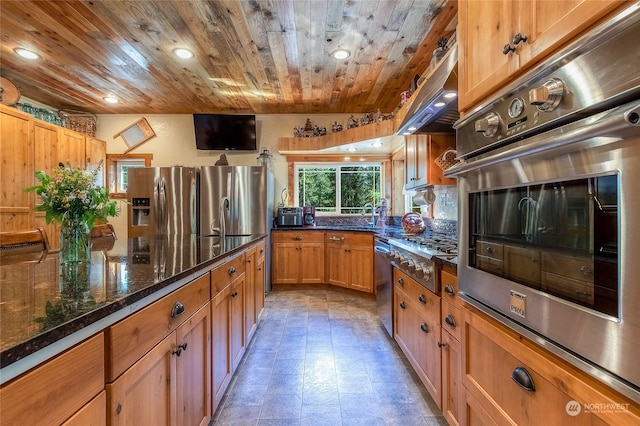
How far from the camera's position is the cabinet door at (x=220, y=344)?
4.89 feet

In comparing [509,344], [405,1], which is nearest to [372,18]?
[405,1]

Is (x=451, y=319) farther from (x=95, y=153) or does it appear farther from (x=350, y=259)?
(x=95, y=153)

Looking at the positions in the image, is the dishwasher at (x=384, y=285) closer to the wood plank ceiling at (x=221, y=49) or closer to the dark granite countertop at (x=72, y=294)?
the dark granite countertop at (x=72, y=294)

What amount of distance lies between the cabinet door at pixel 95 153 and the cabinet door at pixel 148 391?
14.1 ft

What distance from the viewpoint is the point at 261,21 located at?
2.36 metres

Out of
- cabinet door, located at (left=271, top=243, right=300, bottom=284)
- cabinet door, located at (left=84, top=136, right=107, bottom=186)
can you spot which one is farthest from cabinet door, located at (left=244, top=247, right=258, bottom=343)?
cabinet door, located at (left=84, top=136, right=107, bottom=186)

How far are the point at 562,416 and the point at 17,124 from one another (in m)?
4.93

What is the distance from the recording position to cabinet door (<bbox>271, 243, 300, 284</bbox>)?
13.7ft

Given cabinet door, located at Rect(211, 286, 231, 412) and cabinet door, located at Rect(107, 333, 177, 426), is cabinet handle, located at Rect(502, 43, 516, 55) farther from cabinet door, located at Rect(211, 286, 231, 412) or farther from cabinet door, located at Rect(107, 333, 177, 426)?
cabinet door, located at Rect(211, 286, 231, 412)

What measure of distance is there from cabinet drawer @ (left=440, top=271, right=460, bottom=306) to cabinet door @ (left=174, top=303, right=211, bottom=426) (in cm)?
113

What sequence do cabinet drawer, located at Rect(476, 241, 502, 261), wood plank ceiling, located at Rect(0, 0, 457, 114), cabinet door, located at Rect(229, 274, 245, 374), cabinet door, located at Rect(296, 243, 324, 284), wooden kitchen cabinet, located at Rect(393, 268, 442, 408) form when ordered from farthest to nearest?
cabinet door, located at Rect(296, 243, 324, 284) → wood plank ceiling, located at Rect(0, 0, 457, 114) → cabinet door, located at Rect(229, 274, 245, 374) → wooden kitchen cabinet, located at Rect(393, 268, 442, 408) → cabinet drawer, located at Rect(476, 241, 502, 261)

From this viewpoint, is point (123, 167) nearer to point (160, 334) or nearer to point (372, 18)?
point (372, 18)

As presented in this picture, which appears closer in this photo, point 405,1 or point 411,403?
point 411,403

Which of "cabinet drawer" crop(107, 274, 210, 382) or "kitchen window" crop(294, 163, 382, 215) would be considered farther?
"kitchen window" crop(294, 163, 382, 215)
